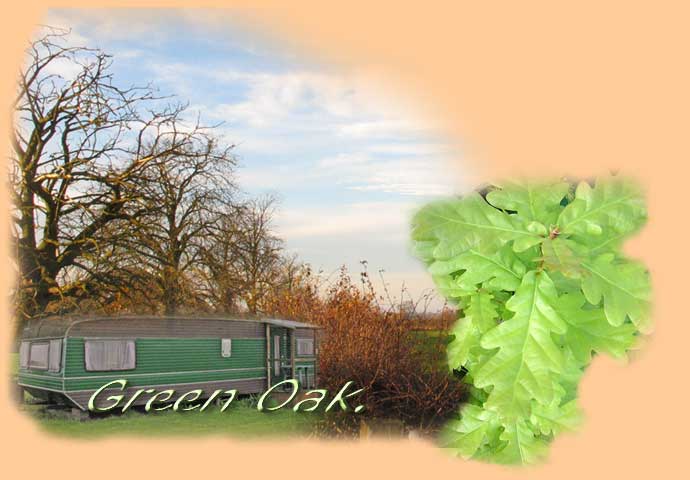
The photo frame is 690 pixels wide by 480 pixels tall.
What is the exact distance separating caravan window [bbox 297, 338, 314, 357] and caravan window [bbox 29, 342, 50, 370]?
4.61ft

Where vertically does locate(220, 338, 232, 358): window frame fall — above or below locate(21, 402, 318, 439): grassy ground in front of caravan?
above

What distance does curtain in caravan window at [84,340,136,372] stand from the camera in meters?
3.15

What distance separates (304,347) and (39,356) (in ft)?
4.84

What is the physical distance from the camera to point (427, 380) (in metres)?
4.00

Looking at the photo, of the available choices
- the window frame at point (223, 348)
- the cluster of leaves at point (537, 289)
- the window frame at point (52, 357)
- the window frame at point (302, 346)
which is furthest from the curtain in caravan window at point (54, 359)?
the cluster of leaves at point (537, 289)

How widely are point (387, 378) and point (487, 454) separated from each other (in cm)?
353

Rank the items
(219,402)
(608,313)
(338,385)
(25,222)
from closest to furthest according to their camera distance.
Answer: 1. (608,313)
2. (25,222)
3. (219,402)
4. (338,385)

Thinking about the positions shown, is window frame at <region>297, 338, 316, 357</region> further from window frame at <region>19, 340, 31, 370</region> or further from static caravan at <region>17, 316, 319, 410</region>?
window frame at <region>19, 340, 31, 370</region>

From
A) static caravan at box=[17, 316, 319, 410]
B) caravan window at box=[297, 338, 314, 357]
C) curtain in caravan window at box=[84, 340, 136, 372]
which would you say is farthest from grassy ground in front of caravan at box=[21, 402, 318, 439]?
caravan window at box=[297, 338, 314, 357]

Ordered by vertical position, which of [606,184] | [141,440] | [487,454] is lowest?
[141,440]

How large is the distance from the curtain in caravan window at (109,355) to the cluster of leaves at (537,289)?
2.92m

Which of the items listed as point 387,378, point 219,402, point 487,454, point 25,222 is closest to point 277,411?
point 219,402

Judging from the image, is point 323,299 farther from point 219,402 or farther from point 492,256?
point 492,256

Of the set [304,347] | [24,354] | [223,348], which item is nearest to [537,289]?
[24,354]
